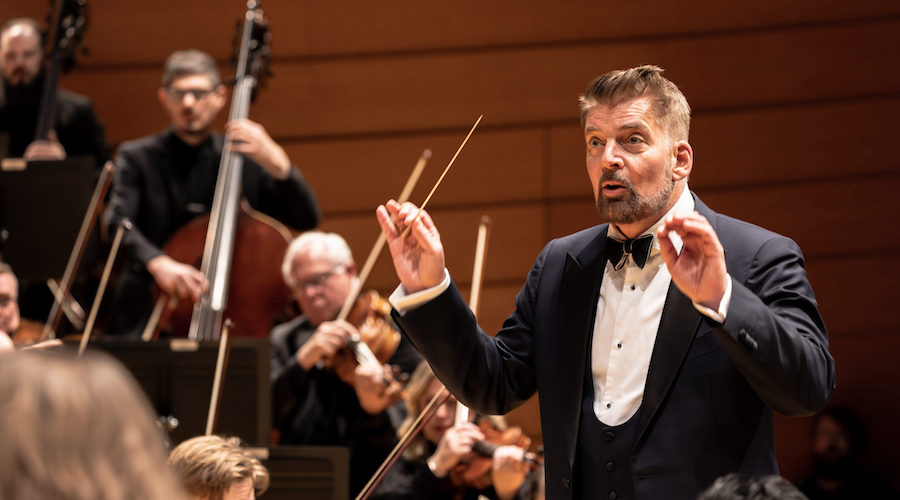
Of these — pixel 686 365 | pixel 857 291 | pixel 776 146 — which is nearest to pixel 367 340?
pixel 686 365

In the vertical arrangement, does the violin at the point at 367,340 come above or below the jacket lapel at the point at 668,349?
below

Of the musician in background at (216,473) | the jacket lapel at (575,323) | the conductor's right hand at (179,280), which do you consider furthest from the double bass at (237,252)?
the jacket lapel at (575,323)

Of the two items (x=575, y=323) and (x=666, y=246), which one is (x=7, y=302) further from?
(x=666, y=246)

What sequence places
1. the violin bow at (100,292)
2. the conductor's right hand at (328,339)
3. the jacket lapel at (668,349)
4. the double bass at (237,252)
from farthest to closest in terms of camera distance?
the double bass at (237,252) → the conductor's right hand at (328,339) → the violin bow at (100,292) → the jacket lapel at (668,349)

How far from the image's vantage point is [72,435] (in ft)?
Answer: 2.33

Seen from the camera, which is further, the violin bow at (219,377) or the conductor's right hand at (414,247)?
the violin bow at (219,377)

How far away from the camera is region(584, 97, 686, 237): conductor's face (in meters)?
1.62

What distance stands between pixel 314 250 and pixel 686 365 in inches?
78.9

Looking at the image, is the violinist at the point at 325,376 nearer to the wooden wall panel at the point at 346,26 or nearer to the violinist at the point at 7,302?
the violinist at the point at 7,302

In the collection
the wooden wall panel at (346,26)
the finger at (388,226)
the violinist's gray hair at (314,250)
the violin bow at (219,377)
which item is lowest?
the violin bow at (219,377)

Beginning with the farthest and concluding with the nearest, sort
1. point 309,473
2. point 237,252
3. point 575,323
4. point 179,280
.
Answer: point 237,252 → point 179,280 → point 309,473 → point 575,323

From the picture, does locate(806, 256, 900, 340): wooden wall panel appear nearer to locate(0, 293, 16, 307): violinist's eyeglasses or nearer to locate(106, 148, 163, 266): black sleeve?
locate(106, 148, 163, 266): black sleeve

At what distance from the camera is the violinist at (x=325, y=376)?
3.14 m

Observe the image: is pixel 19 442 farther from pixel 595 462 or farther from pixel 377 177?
pixel 377 177
